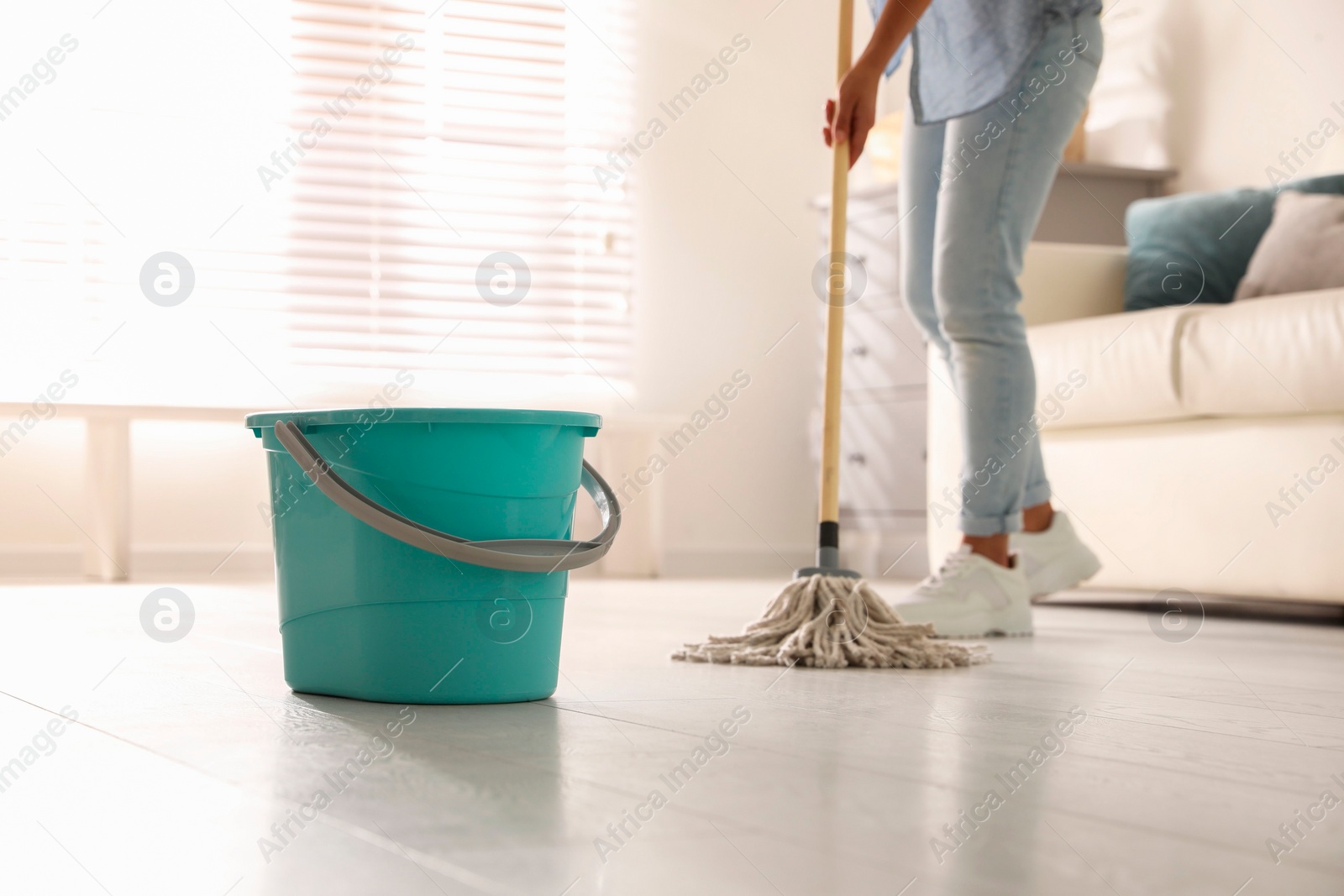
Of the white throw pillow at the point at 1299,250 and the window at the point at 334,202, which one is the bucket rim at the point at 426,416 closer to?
the white throw pillow at the point at 1299,250

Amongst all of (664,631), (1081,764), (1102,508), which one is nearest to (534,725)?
(1081,764)

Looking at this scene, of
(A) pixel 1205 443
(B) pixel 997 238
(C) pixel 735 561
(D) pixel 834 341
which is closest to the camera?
(D) pixel 834 341

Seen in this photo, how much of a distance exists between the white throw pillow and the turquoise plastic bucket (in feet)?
5.68

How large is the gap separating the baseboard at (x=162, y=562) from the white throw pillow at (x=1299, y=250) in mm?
2166

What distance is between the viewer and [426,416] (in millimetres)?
875

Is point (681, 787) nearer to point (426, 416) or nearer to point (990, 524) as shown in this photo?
point (426, 416)

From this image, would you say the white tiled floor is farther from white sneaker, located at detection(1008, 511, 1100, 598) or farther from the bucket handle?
white sneaker, located at detection(1008, 511, 1100, 598)

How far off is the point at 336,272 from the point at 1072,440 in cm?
192

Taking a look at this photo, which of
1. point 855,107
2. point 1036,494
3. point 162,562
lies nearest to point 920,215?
point 855,107

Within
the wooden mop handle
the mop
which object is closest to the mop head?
the mop

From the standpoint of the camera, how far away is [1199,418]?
6.54ft

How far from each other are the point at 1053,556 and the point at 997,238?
0.46 meters

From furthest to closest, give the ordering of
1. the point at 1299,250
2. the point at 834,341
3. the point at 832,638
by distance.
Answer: the point at 1299,250 → the point at 834,341 → the point at 832,638

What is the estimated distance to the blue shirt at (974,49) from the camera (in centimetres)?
147
